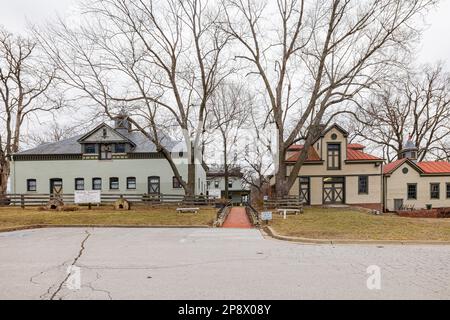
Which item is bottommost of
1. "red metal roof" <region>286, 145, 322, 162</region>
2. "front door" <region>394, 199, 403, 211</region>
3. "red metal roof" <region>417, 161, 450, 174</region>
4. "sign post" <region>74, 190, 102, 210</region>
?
"front door" <region>394, 199, 403, 211</region>

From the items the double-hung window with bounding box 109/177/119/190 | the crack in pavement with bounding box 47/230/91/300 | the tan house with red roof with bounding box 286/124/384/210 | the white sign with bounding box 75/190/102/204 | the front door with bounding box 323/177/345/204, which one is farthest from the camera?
the double-hung window with bounding box 109/177/119/190

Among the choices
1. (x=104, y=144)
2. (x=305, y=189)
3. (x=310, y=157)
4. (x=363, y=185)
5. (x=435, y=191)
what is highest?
(x=104, y=144)

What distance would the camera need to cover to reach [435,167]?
1326 inches

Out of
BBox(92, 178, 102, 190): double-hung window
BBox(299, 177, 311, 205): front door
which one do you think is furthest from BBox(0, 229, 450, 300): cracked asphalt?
BBox(92, 178, 102, 190): double-hung window

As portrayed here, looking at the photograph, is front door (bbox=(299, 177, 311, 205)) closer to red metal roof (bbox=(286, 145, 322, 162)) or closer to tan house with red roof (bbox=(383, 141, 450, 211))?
red metal roof (bbox=(286, 145, 322, 162))

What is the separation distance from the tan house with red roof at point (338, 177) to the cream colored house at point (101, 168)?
40.6 feet

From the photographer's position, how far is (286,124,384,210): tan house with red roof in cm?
3155

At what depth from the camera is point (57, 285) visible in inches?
222

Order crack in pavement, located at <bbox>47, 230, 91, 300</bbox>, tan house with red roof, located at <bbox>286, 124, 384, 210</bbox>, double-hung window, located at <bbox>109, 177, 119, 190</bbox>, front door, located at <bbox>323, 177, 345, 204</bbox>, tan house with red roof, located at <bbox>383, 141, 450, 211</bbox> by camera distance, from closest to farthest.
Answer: crack in pavement, located at <bbox>47, 230, 91, 300</bbox>
tan house with red roof, located at <bbox>286, 124, 384, 210</bbox>
front door, located at <bbox>323, 177, 345, 204</bbox>
double-hung window, located at <bbox>109, 177, 119, 190</bbox>
tan house with red roof, located at <bbox>383, 141, 450, 211</bbox>

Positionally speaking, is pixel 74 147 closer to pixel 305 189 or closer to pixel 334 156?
pixel 305 189

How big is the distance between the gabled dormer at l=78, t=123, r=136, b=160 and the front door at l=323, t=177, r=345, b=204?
20.2 meters

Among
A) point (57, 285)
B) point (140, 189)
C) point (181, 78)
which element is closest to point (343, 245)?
point (57, 285)

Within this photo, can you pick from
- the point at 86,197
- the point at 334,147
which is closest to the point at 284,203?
the point at 334,147

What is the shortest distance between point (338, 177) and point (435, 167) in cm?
1121
